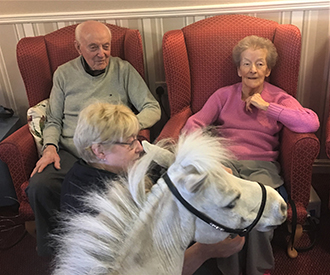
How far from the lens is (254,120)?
5.92 ft

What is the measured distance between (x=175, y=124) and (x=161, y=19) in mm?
807

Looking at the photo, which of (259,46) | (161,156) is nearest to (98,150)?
(161,156)

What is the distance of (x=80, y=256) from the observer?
2.27 ft

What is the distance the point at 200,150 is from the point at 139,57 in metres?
1.47

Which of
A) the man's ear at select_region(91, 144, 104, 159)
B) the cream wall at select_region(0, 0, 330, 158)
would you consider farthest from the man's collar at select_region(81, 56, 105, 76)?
the man's ear at select_region(91, 144, 104, 159)

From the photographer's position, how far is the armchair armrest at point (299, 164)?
4.95 ft

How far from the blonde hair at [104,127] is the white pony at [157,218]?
16.4 inches

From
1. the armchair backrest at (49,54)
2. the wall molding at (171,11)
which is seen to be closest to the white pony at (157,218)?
the armchair backrest at (49,54)

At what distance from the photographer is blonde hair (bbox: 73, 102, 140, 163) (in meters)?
1.17

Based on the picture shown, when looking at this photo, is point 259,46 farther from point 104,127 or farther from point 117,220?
point 117,220

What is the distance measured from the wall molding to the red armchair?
12cm

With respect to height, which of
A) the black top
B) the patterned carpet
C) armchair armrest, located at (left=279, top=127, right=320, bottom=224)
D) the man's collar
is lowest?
the patterned carpet

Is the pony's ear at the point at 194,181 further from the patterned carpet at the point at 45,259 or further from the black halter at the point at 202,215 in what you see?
the patterned carpet at the point at 45,259

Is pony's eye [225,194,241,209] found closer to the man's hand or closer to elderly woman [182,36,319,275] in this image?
elderly woman [182,36,319,275]
